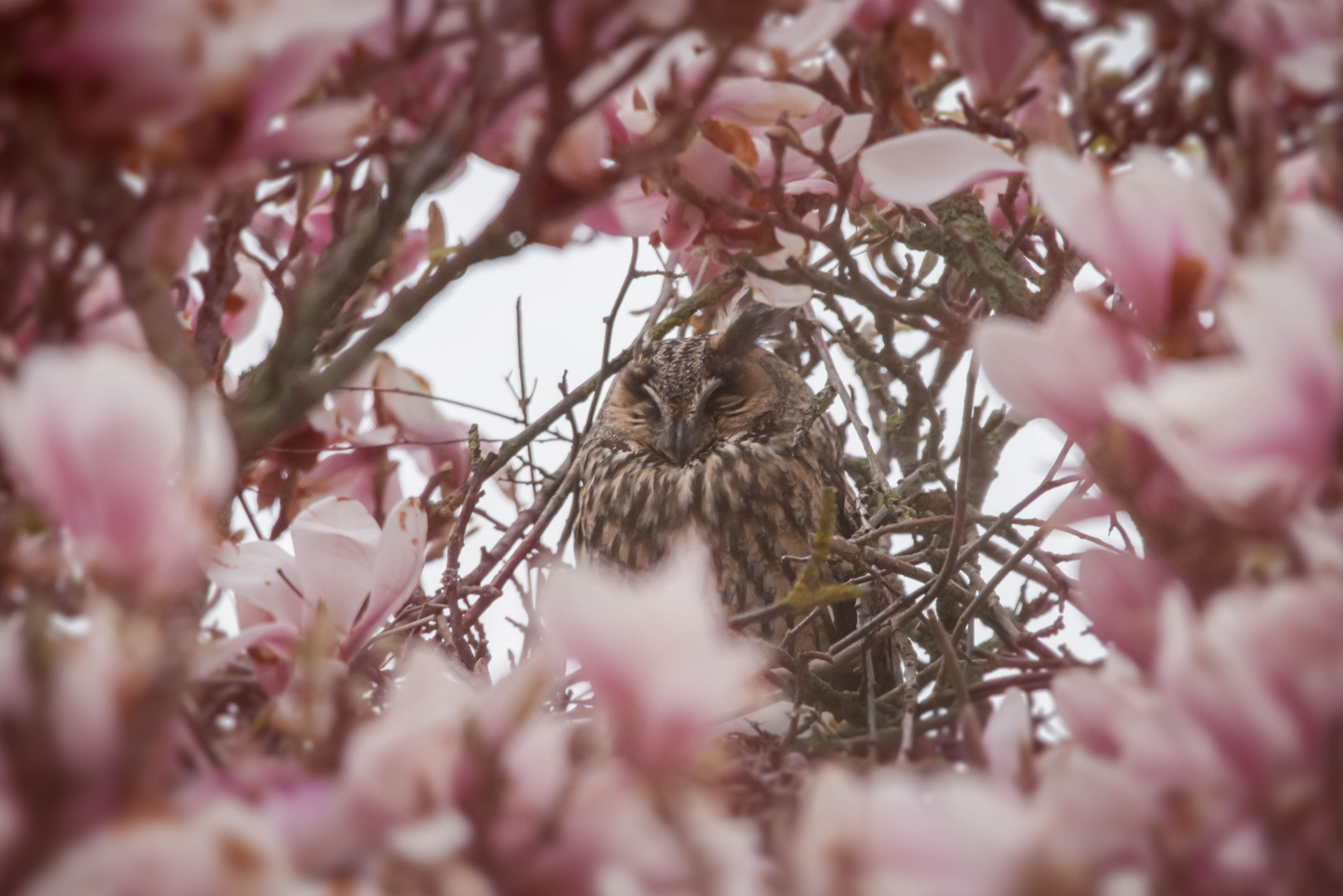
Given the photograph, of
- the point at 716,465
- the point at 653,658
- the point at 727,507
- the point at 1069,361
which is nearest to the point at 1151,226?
the point at 1069,361

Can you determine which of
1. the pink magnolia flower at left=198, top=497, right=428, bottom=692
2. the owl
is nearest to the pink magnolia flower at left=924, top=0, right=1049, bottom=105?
the pink magnolia flower at left=198, top=497, right=428, bottom=692

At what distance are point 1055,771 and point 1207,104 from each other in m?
0.38

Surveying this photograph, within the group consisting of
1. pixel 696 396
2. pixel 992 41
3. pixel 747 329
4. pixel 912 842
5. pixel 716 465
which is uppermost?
pixel 747 329

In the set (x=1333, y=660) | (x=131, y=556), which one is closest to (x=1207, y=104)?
(x=1333, y=660)

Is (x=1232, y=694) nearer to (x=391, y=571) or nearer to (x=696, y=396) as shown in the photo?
(x=391, y=571)

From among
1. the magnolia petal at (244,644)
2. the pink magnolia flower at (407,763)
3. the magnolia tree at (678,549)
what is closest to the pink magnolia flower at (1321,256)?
the magnolia tree at (678,549)

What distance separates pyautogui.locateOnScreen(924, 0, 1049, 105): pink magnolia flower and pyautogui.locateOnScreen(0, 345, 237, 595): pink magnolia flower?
0.50 meters

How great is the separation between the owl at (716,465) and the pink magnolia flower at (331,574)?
1.50m

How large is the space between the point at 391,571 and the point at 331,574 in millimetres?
41

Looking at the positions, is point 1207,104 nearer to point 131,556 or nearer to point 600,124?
point 600,124

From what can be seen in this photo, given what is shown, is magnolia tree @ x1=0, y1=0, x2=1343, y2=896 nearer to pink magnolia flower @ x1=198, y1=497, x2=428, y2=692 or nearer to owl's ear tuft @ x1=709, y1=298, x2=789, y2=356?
pink magnolia flower @ x1=198, y1=497, x2=428, y2=692

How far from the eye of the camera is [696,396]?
2.81 meters

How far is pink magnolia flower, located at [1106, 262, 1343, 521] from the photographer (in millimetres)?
446

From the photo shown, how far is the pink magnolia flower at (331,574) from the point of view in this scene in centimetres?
80
